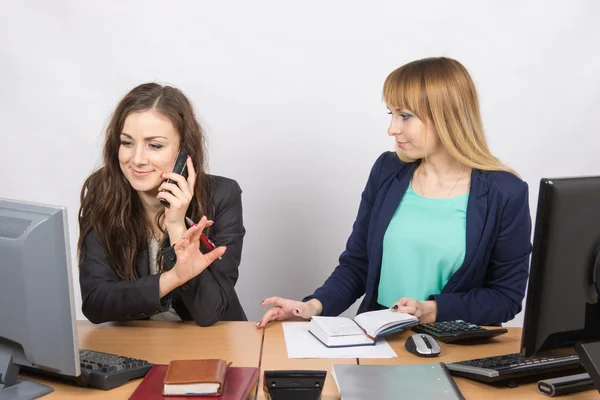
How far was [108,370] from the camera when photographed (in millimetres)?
1645

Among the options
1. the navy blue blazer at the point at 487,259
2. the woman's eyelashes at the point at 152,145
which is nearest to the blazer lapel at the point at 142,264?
the woman's eyelashes at the point at 152,145

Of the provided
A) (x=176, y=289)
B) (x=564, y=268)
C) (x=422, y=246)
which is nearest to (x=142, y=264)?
(x=176, y=289)

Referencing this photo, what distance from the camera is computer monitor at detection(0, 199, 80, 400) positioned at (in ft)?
4.69

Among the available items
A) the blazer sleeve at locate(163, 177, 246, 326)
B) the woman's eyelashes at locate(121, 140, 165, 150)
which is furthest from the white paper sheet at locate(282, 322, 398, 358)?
the woman's eyelashes at locate(121, 140, 165, 150)

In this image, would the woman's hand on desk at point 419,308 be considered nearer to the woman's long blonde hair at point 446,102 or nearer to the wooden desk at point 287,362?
the wooden desk at point 287,362

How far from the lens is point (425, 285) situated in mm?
2449

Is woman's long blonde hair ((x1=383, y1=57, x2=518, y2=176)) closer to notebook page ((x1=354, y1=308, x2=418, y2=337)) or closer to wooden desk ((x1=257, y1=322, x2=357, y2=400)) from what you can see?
notebook page ((x1=354, y1=308, x2=418, y2=337))

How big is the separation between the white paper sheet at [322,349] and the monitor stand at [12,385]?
2.00ft

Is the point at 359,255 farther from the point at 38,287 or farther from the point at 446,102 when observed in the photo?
the point at 38,287

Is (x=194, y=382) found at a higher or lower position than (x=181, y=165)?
lower

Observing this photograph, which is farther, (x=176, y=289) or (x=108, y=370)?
(x=176, y=289)

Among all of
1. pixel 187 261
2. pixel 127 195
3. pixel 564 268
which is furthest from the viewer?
pixel 127 195

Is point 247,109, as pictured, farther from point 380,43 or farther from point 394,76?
point 394,76

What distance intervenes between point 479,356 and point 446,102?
89 centimetres
